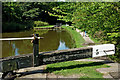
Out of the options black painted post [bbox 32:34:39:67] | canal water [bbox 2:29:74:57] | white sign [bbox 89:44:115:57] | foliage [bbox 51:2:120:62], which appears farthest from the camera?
canal water [bbox 2:29:74:57]

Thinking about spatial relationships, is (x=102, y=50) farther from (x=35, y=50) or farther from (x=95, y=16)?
(x=35, y=50)

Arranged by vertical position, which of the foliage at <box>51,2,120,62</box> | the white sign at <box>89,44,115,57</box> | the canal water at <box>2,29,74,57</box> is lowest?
the canal water at <box>2,29,74,57</box>

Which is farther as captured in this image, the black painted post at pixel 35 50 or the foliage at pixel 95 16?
the foliage at pixel 95 16

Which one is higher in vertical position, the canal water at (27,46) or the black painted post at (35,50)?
the black painted post at (35,50)

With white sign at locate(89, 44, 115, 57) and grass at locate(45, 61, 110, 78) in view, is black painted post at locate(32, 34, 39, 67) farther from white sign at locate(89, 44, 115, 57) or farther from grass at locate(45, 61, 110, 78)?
white sign at locate(89, 44, 115, 57)

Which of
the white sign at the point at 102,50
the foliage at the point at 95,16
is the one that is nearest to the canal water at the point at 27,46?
the foliage at the point at 95,16

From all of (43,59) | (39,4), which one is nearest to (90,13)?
(43,59)

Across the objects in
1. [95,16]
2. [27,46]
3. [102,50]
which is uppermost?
[95,16]

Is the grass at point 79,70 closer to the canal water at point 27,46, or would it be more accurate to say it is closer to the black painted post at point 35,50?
the black painted post at point 35,50

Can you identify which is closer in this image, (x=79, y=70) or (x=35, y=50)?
(x=35, y=50)

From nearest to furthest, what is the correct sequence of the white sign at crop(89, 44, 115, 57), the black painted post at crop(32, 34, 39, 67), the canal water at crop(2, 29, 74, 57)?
the black painted post at crop(32, 34, 39, 67) → the white sign at crop(89, 44, 115, 57) → the canal water at crop(2, 29, 74, 57)

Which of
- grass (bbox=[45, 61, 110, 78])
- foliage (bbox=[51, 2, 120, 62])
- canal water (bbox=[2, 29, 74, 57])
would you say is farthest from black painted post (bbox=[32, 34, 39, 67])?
canal water (bbox=[2, 29, 74, 57])

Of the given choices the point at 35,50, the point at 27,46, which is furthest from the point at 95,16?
the point at 27,46

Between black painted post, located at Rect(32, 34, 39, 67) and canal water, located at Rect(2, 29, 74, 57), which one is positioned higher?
black painted post, located at Rect(32, 34, 39, 67)
